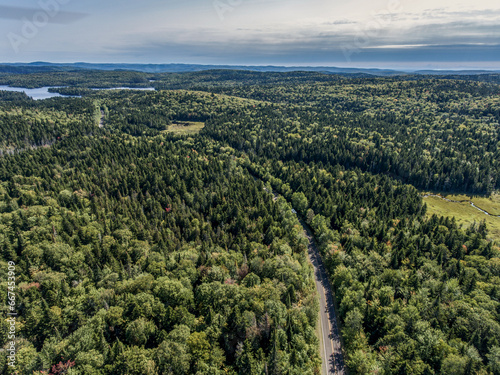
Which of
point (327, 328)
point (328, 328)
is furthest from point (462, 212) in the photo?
point (327, 328)

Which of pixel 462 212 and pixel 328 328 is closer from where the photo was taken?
pixel 328 328

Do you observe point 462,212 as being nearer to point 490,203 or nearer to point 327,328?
point 490,203

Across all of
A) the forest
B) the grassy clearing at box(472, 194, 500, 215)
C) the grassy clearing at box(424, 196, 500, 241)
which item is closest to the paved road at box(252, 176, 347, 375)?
the forest

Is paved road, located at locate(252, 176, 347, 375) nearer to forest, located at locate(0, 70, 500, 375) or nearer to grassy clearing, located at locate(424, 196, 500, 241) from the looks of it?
forest, located at locate(0, 70, 500, 375)

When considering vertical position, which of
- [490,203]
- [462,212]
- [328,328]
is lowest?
[328,328]

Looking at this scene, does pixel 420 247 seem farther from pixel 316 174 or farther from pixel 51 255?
pixel 51 255

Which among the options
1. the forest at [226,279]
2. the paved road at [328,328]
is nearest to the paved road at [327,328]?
the paved road at [328,328]
